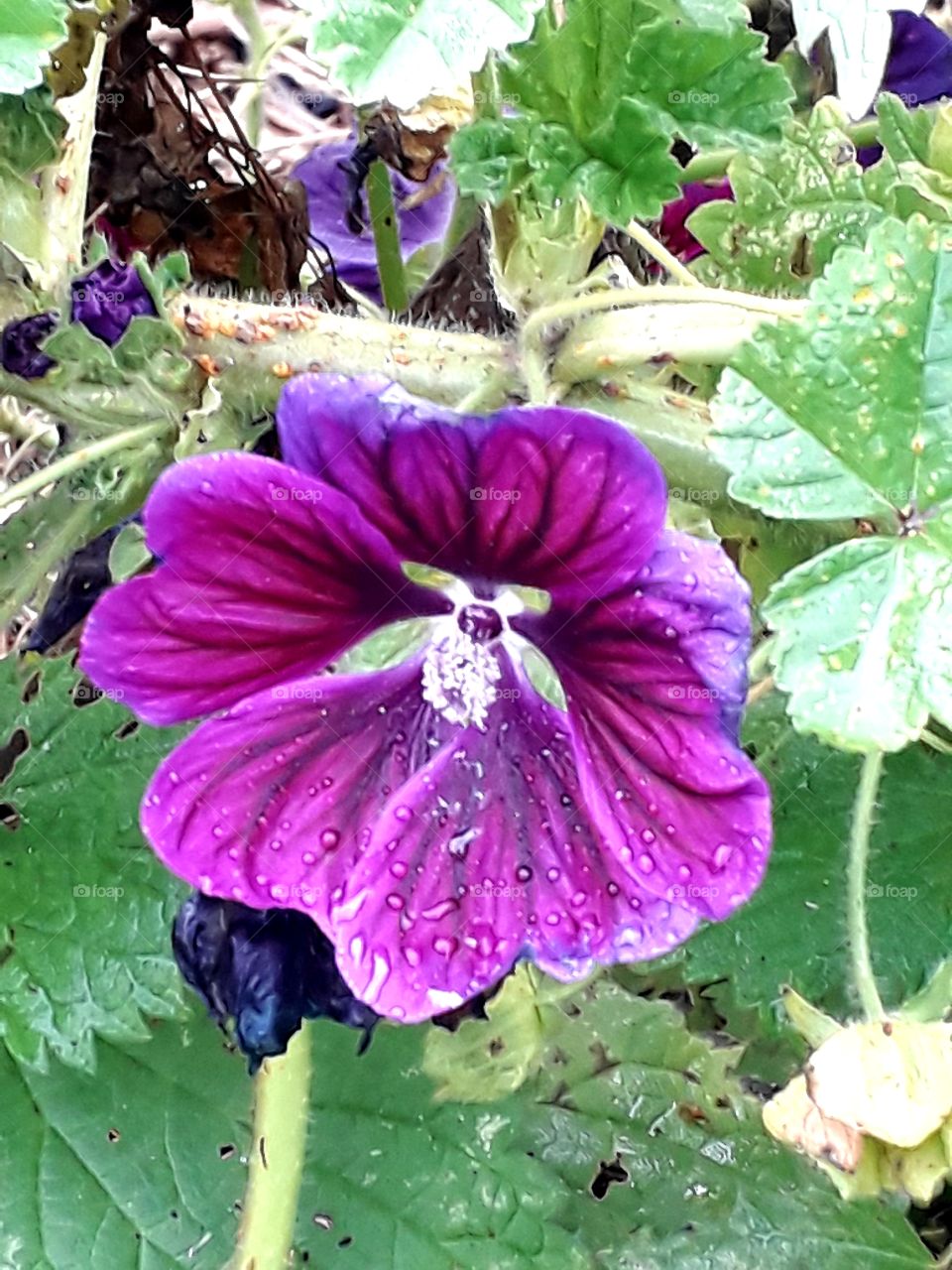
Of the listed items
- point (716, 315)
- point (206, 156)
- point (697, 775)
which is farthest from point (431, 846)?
point (206, 156)

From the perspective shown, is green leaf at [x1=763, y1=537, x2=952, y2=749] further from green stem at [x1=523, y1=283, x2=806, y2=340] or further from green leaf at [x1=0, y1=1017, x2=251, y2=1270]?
green leaf at [x1=0, y1=1017, x2=251, y2=1270]

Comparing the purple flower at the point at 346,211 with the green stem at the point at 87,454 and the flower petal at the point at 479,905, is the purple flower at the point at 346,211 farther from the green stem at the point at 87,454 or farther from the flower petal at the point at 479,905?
the flower petal at the point at 479,905

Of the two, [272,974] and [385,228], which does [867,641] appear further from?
[385,228]

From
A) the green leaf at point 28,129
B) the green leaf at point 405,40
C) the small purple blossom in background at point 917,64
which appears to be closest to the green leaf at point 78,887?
the green leaf at point 28,129

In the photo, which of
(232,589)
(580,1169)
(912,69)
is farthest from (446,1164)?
(912,69)

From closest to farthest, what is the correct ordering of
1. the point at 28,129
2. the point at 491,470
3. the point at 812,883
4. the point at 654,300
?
→ the point at 491,470
the point at 654,300
the point at 28,129
the point at 812,883

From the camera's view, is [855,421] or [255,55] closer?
[855,421]

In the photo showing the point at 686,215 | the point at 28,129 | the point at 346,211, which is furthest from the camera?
the point at 346,211
